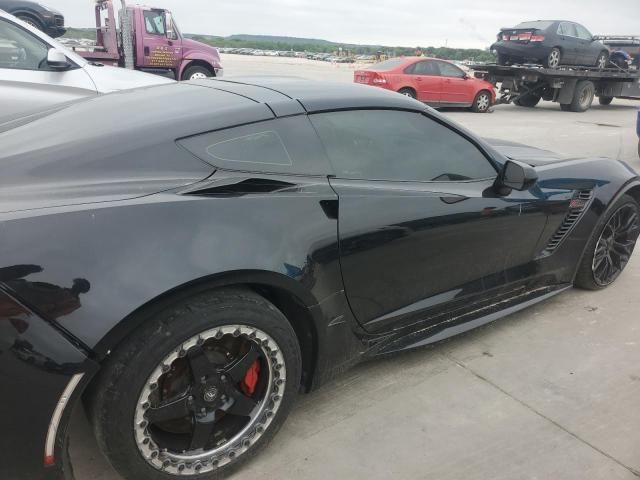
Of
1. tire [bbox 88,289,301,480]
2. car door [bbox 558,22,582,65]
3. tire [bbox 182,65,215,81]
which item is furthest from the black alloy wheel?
car door [bbox 558,22,582,65]

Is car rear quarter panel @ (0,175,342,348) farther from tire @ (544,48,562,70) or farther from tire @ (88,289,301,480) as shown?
tire @ (544,48,562,70)

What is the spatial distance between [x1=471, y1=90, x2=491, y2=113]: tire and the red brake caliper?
548 inches

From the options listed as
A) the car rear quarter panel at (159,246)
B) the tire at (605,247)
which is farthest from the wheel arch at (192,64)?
the car rear quarter panel at (159,246)

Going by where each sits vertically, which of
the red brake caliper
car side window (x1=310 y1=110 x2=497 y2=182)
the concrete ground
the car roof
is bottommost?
the concrete ground

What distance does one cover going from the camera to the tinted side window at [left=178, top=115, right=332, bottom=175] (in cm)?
207

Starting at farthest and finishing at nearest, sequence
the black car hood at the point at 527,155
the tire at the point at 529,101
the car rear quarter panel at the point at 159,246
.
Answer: the tire at the point at 529,101 < the black car hood at the point at 527,155 < the car rear quarter panel at the point at 159,246

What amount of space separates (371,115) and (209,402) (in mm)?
1480

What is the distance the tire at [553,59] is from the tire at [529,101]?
1.18 m

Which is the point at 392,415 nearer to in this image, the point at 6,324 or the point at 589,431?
the point at 589,431

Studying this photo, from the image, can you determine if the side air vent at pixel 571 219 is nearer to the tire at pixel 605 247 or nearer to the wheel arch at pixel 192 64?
the tire at pixel 605 247

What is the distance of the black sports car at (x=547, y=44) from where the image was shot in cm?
1498

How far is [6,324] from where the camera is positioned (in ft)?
4.94

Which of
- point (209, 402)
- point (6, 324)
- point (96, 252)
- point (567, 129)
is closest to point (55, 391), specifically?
point (6, 324)

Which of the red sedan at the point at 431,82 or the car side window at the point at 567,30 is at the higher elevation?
the car side window at the point at 567,30
